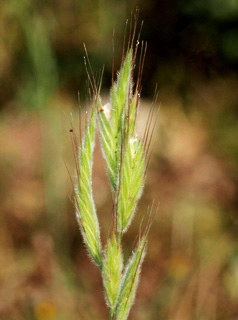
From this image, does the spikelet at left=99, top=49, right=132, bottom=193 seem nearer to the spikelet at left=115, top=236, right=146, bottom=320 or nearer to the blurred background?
the spikelet at left=115, top=236, right=146, bottom=320

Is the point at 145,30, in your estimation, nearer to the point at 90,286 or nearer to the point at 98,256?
the point at 90,286

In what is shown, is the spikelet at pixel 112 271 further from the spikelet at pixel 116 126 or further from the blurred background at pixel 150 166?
the blurred background at pixel 150 166

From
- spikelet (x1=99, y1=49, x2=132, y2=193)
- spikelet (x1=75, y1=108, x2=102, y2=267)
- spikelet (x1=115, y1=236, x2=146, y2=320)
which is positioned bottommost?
spikelet (x1=115, y1=236, x2=146, y2=320)

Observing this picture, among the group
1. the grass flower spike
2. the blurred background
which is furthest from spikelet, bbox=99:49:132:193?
the blurred background

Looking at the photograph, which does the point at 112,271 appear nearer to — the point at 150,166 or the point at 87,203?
the point at 87,203

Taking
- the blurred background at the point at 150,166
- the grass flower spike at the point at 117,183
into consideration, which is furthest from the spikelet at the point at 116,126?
Answer: the blurred background at the point at 150,166

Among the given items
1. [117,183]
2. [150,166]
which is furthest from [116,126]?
[150,166]
